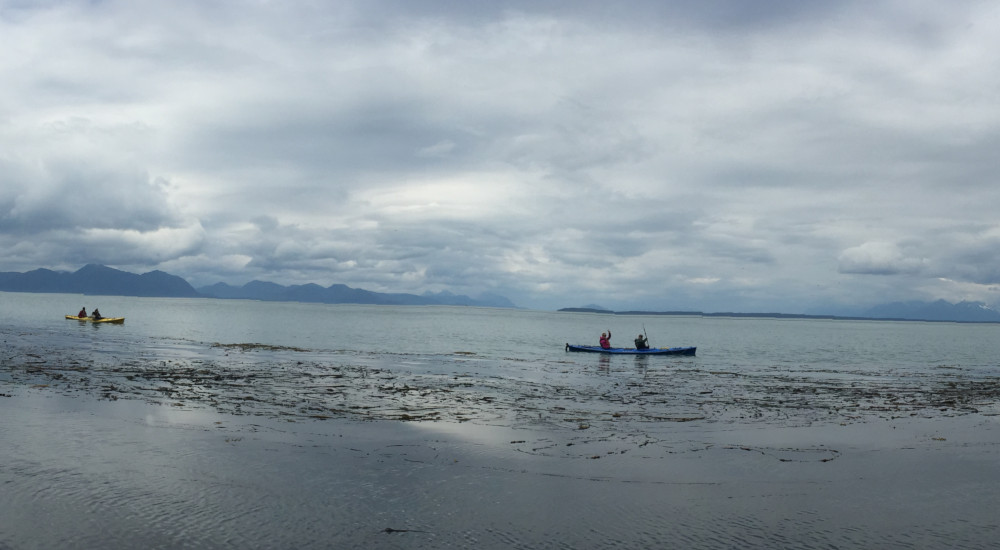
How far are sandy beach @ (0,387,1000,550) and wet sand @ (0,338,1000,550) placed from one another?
0.22 feet

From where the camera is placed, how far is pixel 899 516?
576 inches

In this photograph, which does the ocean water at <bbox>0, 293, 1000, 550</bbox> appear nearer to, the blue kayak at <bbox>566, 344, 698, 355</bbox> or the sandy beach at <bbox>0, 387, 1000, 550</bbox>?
the sandy beach at <bbox>0, 387, 1000, 550</bbox>

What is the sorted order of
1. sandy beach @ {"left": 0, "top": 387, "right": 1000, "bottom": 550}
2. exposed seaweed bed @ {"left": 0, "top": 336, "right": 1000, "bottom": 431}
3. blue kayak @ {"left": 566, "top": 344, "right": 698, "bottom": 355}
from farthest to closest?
blue kayak @ {"left": 566, "top": 344, "right": 698, "bottom": 355} → exposed seaweed bed @ {"left": 0, "top": 336, "right": 1000, "bottom": 431} → sandy beach @ {"left": 0, "top": 387, "right": 1000, "bottom": 550}

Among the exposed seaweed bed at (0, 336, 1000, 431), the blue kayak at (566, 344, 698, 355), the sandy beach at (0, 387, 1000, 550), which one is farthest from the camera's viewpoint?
the blue kayak at (566, 344, 698, 355)

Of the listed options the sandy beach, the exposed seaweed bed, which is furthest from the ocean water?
the exposed seaweed bed

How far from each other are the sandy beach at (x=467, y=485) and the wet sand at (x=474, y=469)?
0.07m

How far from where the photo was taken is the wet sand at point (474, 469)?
1284 centimetres

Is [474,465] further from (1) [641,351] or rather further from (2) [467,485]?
(1) [641,351]

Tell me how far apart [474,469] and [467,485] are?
1.59 metres

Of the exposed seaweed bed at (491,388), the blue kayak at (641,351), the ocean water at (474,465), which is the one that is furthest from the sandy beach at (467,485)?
the blue kayak at (641,351)

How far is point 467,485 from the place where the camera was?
15977 millimetres

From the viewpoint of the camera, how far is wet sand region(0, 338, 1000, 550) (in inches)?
506

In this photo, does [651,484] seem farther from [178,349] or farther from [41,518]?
[178,349]

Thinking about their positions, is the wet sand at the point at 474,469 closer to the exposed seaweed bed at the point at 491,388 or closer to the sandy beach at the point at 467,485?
the sandy beach at the point at 467,485
